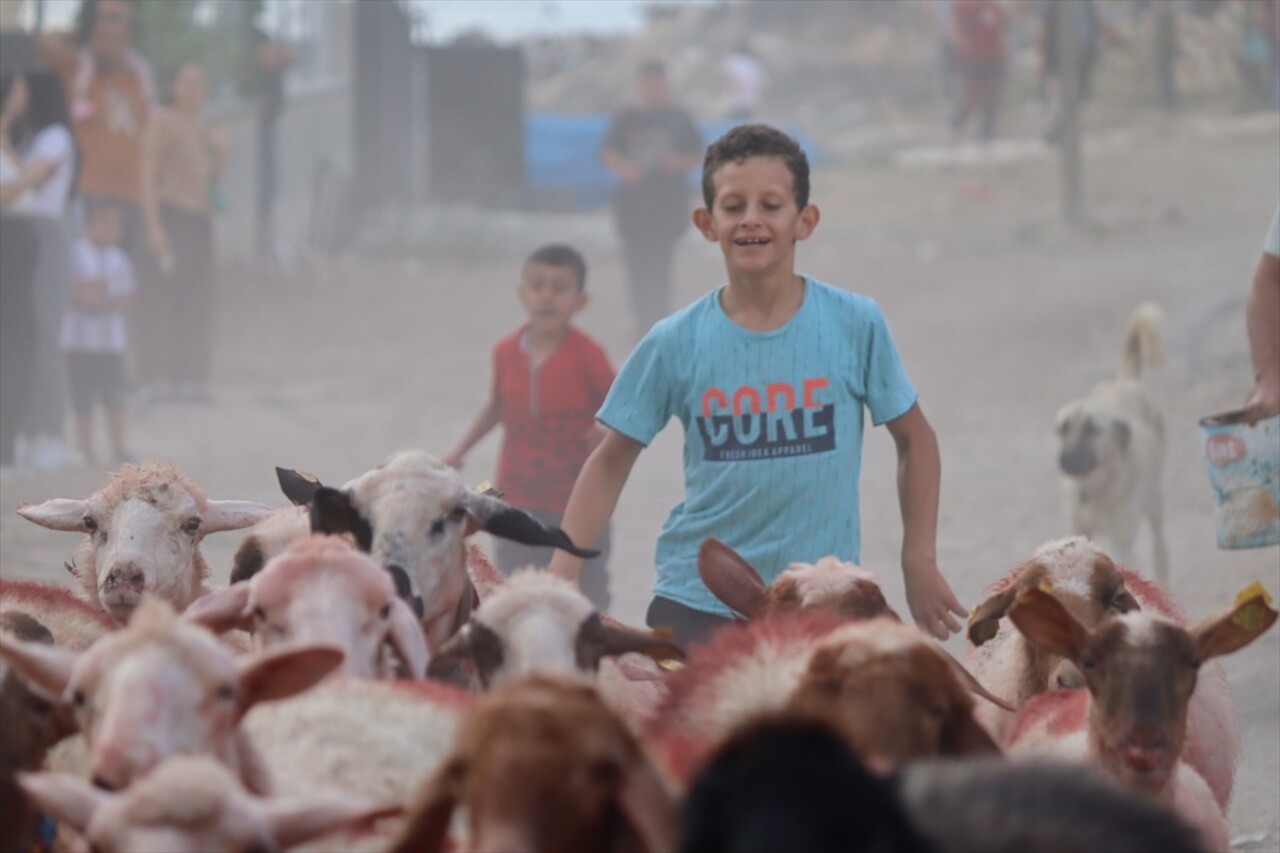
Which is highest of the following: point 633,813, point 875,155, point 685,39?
point 685,39

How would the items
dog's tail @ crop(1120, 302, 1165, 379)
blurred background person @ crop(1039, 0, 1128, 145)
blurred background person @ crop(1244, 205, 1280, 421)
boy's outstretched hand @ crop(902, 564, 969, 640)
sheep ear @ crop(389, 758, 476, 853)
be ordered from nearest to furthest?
1. sheep ear @ crop(389, 758, 476, 853)
2. boy's outstretched hand @ crop(902, 564, 969, 640)
3. blurred background person @ crop(1244, 205, 1280, 421)
4. dog's tail @ crop(1120, 302, 1165, 379)
5. blurred background person @ crop(1039, 0, 1128, 145)

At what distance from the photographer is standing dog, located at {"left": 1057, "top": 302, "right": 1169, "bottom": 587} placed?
1170 centimetres

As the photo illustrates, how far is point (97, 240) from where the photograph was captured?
14258mm

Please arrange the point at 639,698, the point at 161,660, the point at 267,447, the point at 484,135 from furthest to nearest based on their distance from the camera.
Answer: the point at 484,135 → the point at 267,447 → the point at 639,698 → the point at 161,660

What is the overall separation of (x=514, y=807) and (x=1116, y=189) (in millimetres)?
20300

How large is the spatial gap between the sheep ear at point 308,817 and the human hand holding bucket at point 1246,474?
12.7 ft

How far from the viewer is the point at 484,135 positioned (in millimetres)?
24438

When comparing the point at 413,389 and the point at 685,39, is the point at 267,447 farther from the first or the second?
the point at 685,39

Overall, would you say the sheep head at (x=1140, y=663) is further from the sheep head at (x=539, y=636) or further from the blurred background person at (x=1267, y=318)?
the blurred background person at (x=1267, y=318)

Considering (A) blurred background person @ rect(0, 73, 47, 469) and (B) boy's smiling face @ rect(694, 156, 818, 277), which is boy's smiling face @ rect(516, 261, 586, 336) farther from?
(A) blurred background person @ rect(0, 73, 47, 469)

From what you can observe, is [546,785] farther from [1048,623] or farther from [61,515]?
[61,515]

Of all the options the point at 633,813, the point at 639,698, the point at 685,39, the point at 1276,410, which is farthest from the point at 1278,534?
the point at 685,39

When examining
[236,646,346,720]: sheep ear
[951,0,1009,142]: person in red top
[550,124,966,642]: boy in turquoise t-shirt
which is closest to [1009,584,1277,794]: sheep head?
[550,124,966,642]: boy in turquoise t-shirt

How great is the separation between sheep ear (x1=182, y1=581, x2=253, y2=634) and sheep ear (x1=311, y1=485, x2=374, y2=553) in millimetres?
522
